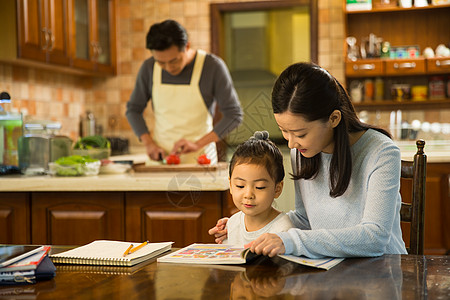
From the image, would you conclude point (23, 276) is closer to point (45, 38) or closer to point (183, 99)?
point (183, 99)

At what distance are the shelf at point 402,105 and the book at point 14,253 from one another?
3.82m

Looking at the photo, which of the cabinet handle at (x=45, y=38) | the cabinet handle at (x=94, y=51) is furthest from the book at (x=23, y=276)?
the cabinet handle at (x=94, y=51)

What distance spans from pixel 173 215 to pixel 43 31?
6.22 ft

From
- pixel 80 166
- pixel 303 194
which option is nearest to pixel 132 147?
pixel 80 166

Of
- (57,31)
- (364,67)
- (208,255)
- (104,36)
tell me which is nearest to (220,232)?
(208,255)

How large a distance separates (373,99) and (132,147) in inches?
85.1

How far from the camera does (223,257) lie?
1.31 meters

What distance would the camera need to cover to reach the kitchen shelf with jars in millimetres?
4559

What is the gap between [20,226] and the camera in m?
2.62

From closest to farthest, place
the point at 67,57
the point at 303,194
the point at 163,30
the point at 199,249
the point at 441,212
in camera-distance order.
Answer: the point at 199,249, the point at 303,194, the point at 163,30, the point at 441,212, the point at 67,57

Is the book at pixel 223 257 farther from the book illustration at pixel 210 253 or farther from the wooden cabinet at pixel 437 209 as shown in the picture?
the wooden cabinet at pixel 437 209

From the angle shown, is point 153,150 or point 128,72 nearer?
point 153,150

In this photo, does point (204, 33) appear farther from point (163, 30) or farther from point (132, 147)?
point (163, 30)

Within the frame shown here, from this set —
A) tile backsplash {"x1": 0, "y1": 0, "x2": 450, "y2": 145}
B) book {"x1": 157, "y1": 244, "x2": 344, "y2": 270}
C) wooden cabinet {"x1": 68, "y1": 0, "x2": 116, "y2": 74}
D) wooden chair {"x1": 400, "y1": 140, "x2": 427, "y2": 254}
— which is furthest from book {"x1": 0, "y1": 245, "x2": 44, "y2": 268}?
tile backsplash {"x1": 0, "y1": 0, "x2": 450, "y2": 145}
